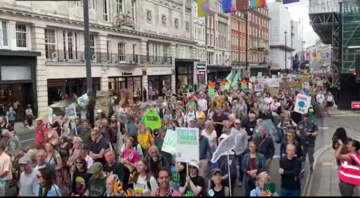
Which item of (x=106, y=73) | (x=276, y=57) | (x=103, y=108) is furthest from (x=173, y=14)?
(x=276, y=57)

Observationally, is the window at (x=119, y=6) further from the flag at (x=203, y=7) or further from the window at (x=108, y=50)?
the flag at (x=203, y=7)

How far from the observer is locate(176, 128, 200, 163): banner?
625 cm

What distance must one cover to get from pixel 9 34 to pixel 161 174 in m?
20.9

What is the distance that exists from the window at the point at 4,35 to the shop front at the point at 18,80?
67cm

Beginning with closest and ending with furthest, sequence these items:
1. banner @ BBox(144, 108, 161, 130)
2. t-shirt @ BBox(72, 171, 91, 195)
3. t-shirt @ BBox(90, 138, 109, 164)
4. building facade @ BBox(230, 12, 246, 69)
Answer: t-shirt @ BBox(72, 171, 91, 195)
t-shirt @ BBox(90, 138, 109, 164)
banner @ BBox(144, 108, 161, 130)
building facade @ BBox(230, 12, 246, 69)

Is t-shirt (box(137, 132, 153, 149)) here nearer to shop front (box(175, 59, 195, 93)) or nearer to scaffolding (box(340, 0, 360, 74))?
scaffolding (box(340, 0, 360, 74))

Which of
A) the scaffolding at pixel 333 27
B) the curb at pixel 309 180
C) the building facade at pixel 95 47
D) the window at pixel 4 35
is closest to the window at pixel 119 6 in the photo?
the building facade at pixel 95 47

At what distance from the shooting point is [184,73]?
4888 centimetres

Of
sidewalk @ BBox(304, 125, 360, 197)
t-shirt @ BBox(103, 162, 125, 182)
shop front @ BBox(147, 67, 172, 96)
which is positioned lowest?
sidewalk @ BBox(304, 125, 360, 197)

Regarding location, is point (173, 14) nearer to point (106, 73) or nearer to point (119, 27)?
point (119, 27)

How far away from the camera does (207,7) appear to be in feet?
61.9

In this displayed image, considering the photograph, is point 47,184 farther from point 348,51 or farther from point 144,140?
point 348,51

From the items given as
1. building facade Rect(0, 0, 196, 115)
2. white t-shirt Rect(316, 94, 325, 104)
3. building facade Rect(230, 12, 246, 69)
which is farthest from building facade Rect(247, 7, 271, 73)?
white t-shirt Rect(316, 94, 325, 104)

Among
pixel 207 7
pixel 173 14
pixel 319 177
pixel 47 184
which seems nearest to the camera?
pixel 47 184
